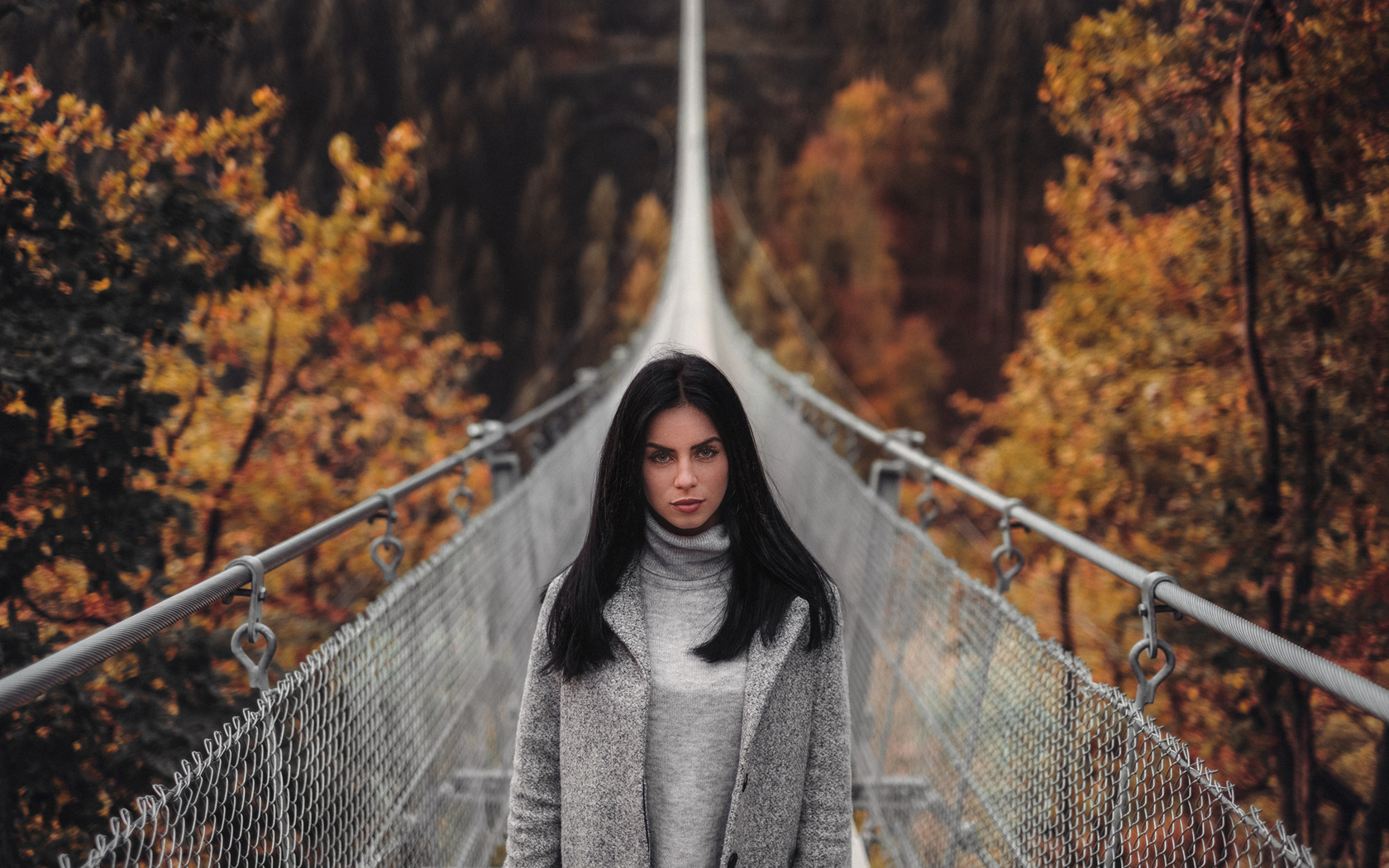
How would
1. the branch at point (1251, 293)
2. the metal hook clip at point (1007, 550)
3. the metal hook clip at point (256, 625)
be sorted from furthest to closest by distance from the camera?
the branch at point (1251, 293) → the metal hook clip at point (1007, 550) → the metal hook clip at point (256, 625)

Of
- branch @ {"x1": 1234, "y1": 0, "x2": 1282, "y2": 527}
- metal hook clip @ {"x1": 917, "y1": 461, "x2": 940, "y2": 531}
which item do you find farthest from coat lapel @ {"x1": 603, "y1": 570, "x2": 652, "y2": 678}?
branch @ {"x1": 1234, "y1": 0, "x2": 1282, "y2": 527}

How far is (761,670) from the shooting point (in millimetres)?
872

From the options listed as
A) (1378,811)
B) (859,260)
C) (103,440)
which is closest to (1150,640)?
(103,440)

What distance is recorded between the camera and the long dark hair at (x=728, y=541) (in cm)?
88

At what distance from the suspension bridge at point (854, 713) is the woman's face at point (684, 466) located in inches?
15.1

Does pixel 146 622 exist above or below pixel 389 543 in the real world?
above

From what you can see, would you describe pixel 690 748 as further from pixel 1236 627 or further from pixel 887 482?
pixel 887 482

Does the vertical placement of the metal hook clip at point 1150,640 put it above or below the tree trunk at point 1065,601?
above

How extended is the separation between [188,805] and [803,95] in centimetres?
3121

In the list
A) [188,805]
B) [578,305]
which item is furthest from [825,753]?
[578,305]

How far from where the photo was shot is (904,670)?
6.21 ft

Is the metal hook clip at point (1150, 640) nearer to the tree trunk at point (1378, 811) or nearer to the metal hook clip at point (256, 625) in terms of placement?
the metal hook clip at point (256, 625)

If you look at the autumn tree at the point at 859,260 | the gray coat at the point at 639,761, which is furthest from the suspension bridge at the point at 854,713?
the autumn tree at the point at 859,260

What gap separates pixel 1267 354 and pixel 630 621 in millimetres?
3596
